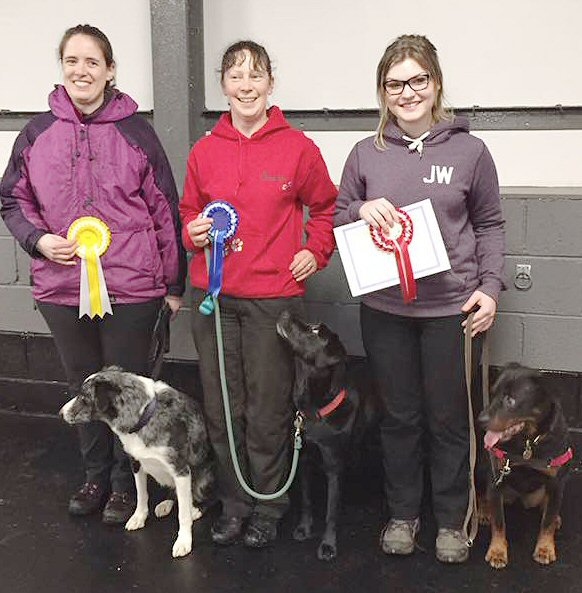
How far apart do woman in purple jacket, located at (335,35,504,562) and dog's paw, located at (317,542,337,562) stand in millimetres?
178

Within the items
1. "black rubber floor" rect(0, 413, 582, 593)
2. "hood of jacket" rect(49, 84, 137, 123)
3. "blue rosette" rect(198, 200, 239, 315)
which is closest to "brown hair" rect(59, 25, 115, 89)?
"hood of jacket" rect(49, 84, 137, 123)

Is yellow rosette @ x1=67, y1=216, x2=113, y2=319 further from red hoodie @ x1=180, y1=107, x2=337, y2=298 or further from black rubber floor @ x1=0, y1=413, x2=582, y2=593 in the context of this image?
black rubber floor @ x1=0, y1=413, x2=582, y2=593

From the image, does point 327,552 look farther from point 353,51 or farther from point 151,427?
point 353,51

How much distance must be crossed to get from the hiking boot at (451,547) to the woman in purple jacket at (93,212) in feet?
3.95

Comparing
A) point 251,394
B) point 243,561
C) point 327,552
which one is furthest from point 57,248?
point 327,552

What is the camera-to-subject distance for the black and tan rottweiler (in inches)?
87.0

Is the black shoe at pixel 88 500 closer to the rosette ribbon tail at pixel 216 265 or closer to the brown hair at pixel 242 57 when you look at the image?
the rosette ribbon tail at pixel 216 265

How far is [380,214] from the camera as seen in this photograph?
2146 mm

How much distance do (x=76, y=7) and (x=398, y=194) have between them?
85.3 inches

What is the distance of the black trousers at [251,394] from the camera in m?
2.39

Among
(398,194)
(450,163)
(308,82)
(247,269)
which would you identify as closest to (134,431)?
(247,269)

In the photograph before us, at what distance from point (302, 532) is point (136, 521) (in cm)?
61

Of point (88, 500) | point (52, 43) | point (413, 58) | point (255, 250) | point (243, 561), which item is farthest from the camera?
point (52, 43)

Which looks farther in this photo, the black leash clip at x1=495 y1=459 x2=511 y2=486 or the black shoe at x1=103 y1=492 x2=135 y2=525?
the black shoe at x1=103 y1=492 x2=135 y2=525
